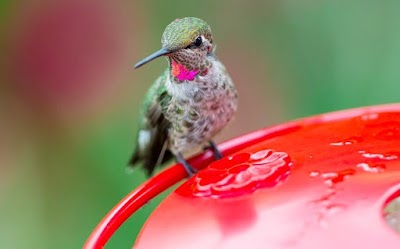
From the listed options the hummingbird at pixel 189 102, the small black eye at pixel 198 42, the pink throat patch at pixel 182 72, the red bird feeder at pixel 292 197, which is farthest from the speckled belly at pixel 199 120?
the red bird feeder at pixel 292 197

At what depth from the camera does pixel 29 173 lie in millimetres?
3980

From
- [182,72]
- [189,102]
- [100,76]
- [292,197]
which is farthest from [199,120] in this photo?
[292,197]

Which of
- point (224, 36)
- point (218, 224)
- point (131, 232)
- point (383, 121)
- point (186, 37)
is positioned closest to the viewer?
point (218, 224)

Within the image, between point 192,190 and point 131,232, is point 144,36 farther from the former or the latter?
point 192,190

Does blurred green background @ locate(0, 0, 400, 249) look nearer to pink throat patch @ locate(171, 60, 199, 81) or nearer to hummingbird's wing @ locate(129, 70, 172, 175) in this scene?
hummingbird's wing @ locate(129, 70, 172, 175)

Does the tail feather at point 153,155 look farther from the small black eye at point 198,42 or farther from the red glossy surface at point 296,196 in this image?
the red glossy surface at point 296,196

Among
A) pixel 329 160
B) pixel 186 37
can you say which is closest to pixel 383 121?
pixel 329 160

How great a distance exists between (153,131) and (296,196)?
1472mm

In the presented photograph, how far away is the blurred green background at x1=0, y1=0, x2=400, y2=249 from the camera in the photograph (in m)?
3.86

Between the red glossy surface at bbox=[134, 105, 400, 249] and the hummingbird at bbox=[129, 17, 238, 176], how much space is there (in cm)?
71

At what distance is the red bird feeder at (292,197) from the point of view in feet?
5.05

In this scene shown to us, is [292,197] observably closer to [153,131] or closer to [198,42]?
[198,42]

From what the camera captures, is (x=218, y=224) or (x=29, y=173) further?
(x=29, y=173)

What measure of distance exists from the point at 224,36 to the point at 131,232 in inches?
40.4
